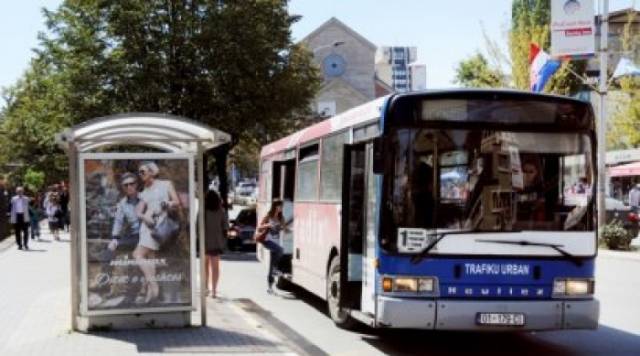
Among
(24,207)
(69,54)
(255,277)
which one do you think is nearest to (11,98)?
(69,54)

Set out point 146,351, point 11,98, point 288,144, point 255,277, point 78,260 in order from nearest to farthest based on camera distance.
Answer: point 146,351 → point 78,260 → point 288,144 → point 255,277 → point 11,98

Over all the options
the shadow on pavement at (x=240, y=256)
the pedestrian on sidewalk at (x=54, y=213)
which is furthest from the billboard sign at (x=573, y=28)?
the pedestrian on sidewalk at (x=54, y=213)

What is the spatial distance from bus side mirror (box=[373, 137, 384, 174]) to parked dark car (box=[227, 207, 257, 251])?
19.2 m

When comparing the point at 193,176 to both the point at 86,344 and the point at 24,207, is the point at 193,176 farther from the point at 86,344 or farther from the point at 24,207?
the point at 24,207

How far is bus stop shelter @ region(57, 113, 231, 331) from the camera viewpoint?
1036cm

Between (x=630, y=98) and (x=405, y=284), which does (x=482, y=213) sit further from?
(x=630, y=98)

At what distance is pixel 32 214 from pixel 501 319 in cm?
2308

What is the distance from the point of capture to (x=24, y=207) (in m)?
26.6

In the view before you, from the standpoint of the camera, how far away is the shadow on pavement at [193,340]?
926 cm

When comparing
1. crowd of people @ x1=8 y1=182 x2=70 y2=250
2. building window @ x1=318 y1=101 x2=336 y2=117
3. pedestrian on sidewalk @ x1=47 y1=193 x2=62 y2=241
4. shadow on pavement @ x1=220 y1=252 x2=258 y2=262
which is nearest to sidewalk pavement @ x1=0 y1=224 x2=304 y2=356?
shadow on pavement @ x1=220 y1=252 x2=258 y2=262

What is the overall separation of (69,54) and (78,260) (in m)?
23.7

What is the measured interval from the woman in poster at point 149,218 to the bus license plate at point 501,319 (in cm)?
372

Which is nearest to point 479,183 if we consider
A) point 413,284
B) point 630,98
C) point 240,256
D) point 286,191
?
point 413,284

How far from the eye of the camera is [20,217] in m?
26.2
